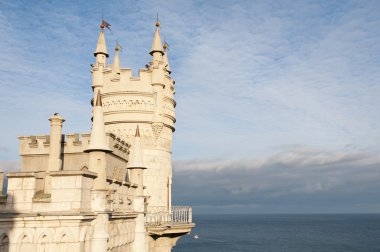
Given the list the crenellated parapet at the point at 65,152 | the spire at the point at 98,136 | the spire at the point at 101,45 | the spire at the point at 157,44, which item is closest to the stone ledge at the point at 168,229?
the crenellated parapet at the point at 65,152

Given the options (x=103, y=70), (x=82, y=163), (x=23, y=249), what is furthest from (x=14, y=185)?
(x=103, y=70)

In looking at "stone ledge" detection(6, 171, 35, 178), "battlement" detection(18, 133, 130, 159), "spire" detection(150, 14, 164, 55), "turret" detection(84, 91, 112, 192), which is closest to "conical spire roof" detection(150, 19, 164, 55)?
"spire" detection(150, 14, 164, 55)

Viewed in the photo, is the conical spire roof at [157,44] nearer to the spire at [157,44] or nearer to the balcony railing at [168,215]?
the spire at [157,44]

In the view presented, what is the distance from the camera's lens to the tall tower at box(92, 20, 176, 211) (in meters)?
28.6

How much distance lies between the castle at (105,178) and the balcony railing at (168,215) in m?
0.07

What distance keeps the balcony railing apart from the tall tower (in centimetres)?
31

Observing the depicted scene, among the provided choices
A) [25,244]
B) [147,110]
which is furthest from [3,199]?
[147,110]

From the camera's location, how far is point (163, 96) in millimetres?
29531

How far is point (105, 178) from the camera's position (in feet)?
44.0

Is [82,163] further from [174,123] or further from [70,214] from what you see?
[70,214]

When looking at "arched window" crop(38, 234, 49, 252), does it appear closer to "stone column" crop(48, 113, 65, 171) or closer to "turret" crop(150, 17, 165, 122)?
"stone column" crop(48, 113, 65, 171)

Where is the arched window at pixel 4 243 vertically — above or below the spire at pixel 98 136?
below

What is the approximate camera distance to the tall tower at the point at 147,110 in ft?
93.9

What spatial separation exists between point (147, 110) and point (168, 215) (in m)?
7.58
